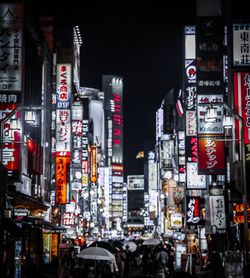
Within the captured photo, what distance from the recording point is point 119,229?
182000mm

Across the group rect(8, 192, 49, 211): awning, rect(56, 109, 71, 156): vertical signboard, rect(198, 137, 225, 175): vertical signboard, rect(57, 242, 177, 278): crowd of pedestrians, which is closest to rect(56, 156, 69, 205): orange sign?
rect(56, 109, 71, 156): vertical signboard

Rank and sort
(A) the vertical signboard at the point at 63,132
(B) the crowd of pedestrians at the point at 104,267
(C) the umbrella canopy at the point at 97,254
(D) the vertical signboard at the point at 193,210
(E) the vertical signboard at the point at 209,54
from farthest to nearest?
(A) the vertical signboard at the point at 63,132, (D) the vertical signboard at the point at 193,210, (E) the vertical signboard at the point at 209,54, (C) the umbrella canopy at the point at 97,254, (B) the crowd of pedestrians at the point at 104,267

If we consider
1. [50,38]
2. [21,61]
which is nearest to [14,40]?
[21,61]

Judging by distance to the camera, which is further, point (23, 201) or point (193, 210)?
point (193, 210)

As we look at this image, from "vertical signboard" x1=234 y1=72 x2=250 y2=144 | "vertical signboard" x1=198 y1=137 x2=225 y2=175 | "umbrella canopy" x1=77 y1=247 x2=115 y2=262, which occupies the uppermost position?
"vertical signboard" x1=234 y1=72 x2=250 y2=144

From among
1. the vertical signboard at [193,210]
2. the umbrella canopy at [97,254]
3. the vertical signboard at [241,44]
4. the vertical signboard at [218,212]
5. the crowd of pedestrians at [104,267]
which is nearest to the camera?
the crowd of pedestrians at [104,267]

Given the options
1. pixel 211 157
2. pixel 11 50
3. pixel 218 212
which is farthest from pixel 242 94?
pixel 11 50

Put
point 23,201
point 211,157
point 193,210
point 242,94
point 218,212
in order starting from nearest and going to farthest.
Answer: point 218,212 → point 242,94 → point 211,157 → point 23,201 → point 193,210

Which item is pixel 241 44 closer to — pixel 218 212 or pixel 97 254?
pixel 218 212

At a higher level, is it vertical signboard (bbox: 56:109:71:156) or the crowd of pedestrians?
vertical signboard (bbox: 56:109:71:156)

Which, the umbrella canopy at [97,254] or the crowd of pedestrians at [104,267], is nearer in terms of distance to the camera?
the crowd of pedestrians at [104,267]

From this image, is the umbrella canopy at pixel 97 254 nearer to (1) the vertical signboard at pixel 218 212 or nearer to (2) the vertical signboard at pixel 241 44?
(1) the vertical signboard at pixel 218 212

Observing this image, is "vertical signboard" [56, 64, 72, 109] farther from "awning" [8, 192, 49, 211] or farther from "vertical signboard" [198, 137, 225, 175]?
"vertical signboard" [198, 137, 225, 175]

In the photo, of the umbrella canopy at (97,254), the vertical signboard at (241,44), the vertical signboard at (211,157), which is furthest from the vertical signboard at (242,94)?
the umbrella canopy at (97,254)
